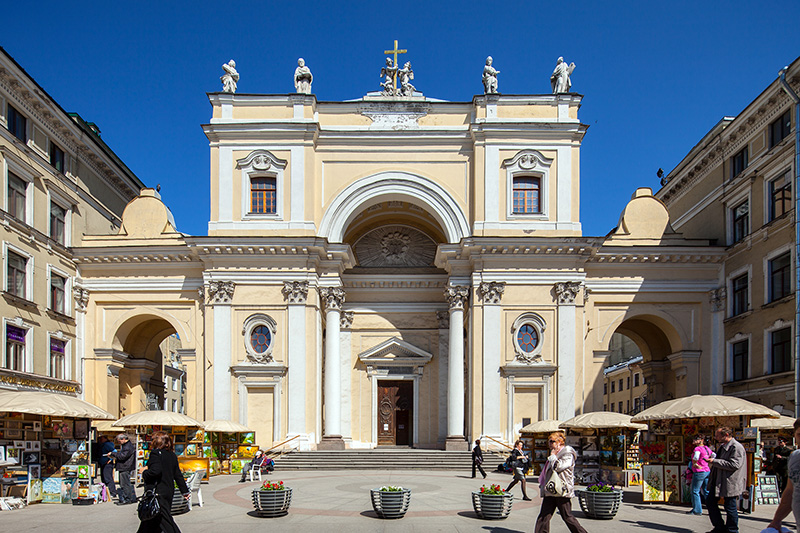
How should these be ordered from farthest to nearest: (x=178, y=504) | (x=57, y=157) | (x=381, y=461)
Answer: (x=57, y=157) < (x=381, y=461) < (x=178, y=504)

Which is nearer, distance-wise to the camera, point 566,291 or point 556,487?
point 556,487

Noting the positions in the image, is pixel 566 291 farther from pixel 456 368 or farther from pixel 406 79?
pixel 406 79

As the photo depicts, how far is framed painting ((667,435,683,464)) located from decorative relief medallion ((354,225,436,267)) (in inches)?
789

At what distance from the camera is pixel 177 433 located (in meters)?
25.3

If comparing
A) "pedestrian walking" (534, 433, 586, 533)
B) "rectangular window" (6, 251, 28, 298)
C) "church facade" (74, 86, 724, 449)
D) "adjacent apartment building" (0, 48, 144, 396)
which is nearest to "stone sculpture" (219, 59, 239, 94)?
"church facade" (74, 86, 724, 449)

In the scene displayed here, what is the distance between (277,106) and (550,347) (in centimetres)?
1617

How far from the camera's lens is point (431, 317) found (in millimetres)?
36719

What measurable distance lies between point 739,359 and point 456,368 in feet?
39.9

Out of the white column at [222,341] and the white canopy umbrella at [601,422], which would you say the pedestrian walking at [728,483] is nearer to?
the white canopy umbrella at [601,422]

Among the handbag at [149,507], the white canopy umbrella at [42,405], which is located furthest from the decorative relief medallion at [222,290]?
the handbag at [149,507]

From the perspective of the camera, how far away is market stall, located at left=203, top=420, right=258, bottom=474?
→ 88.2 ft

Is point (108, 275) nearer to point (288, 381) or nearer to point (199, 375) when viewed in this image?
point (199, 375)

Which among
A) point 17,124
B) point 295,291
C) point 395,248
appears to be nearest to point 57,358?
point 17,124

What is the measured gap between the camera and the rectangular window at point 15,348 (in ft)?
90.3
